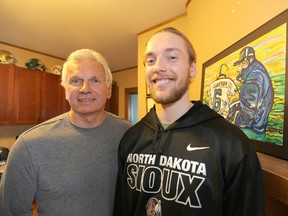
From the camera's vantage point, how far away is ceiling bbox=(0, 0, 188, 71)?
199 cm

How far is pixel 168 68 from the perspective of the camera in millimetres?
787

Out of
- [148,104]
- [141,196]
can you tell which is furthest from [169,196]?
[148,104]

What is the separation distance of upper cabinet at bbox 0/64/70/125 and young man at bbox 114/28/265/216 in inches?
103

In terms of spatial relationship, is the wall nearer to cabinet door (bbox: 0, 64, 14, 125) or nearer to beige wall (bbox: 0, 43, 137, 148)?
beige wall (bbox: 0, 43, 137, 148)

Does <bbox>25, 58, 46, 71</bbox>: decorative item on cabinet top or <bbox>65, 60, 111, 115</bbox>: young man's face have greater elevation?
<bbox>25, 58, 46, 71</bbox>: decorative item on cabinet top

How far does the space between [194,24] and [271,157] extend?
1.40 meters

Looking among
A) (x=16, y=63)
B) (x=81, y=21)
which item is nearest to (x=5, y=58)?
(x=16, y=63)

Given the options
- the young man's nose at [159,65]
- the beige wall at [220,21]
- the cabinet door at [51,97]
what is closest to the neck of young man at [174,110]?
the young man's nose at [159,65]

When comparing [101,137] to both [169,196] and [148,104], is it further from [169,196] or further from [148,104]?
[148,104]

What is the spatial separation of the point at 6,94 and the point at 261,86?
3.13 m

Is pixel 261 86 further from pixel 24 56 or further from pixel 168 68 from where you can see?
pixel 24 56

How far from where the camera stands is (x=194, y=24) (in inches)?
69.4

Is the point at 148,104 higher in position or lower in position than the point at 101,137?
higher

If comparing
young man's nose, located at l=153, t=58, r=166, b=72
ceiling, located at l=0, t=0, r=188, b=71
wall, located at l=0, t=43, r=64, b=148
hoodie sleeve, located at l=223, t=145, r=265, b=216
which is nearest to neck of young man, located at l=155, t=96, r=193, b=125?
young man's nose, located at l=153, t=58, r=166, b=72
